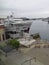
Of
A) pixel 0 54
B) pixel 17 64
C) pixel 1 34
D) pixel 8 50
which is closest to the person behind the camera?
pixel 17 64

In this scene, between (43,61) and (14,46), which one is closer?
(43,61)

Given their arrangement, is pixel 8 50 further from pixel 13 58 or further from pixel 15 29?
pixel 15 29

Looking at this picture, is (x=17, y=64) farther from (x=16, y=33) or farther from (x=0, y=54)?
(x=16, y=33)

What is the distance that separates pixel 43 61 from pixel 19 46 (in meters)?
2.06

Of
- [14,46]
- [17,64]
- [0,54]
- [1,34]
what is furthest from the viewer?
[1,34]

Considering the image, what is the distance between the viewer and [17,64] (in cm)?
473

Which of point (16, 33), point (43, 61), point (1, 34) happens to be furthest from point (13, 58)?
point (16, 33)

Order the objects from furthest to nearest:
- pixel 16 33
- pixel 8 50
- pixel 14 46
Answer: pixel 16 33
pixel 14 46
pixel 8 50

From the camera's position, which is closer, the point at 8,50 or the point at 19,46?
the point at 8,50

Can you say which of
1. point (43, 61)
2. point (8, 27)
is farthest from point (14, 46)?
point (8, 27)

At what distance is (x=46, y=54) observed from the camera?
632cm

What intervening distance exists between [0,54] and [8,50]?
2.66 ft

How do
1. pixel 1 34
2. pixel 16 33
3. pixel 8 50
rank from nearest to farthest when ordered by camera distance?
pixel 8 50 → pixel 1 34 → pixel 16 33

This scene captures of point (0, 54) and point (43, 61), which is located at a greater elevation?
point (0, 54)
